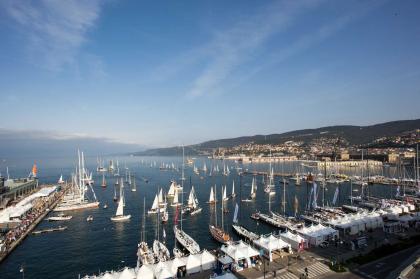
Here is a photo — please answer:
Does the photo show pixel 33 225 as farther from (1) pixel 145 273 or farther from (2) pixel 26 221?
(1) pixel 145 273

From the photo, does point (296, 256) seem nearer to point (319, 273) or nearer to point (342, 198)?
point (319, 273)

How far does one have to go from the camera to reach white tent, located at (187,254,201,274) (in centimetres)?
2677

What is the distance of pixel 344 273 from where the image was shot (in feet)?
78.2

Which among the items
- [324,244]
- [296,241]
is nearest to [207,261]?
[296,241]

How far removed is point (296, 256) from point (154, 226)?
28973 millimetres

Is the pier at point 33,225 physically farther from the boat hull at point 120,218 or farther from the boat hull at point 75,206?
the boat hull at point 120,218

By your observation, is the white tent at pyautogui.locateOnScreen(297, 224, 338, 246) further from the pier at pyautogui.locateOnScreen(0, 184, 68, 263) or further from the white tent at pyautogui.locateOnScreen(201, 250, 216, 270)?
the pier at pyautogui.locateOnScreen(0, 184, 68, 263)

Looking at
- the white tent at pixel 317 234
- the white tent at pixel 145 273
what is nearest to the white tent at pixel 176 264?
the white tent at pixel 145 273

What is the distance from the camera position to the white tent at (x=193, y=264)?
87.8 feet

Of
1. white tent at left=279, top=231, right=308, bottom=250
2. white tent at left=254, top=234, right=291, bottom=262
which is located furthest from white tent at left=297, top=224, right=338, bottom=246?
white tent at left=254, top=234, right=291, bottom=262

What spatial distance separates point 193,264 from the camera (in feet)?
88.7

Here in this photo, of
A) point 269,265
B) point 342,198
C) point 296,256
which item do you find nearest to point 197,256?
point 269,265

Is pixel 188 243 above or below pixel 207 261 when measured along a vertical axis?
below

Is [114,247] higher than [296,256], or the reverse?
[296,256]
